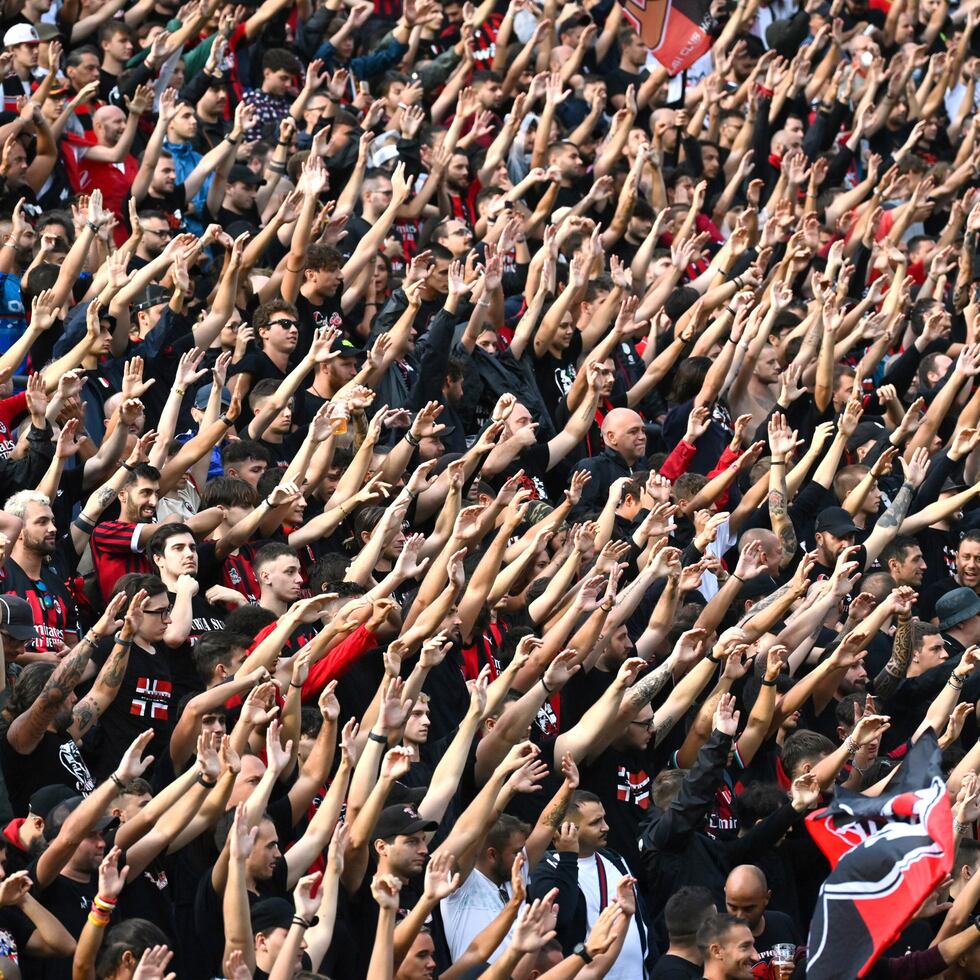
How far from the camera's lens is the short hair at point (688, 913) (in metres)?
8.35

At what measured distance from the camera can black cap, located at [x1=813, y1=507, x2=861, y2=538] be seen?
11.8 meters

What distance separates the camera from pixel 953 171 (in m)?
16.8

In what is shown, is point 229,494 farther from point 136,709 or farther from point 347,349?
point 347,349

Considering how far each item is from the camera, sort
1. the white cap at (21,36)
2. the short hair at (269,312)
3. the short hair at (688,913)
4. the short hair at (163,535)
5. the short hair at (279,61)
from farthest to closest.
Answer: the short hair at (279,61), the white cap at (21,36), the short hair at (269,312), the short hair at (163,535), the short hair at (688,913)

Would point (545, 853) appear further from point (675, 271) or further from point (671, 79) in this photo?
point (671, 79)

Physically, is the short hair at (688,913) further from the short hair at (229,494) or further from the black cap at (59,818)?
the short hair at (229,494)

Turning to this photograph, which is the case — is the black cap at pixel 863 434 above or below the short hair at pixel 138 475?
below

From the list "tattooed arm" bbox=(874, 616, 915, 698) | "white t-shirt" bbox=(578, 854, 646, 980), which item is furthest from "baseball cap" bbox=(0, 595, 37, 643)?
"tattooed arm" bbox=(874, 616, 915, 698)

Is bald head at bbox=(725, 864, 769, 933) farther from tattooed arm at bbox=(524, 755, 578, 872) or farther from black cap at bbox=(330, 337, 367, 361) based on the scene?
black cap at bbox=(330, 337, 367, 361)

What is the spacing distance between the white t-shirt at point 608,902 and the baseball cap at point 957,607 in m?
3.43

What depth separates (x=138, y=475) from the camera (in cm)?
979

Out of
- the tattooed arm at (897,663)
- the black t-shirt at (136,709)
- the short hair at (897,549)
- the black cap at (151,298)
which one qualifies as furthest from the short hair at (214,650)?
the short hair at (897,549)

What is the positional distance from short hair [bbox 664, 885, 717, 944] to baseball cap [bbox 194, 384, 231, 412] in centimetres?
372

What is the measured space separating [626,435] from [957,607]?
1903mm
